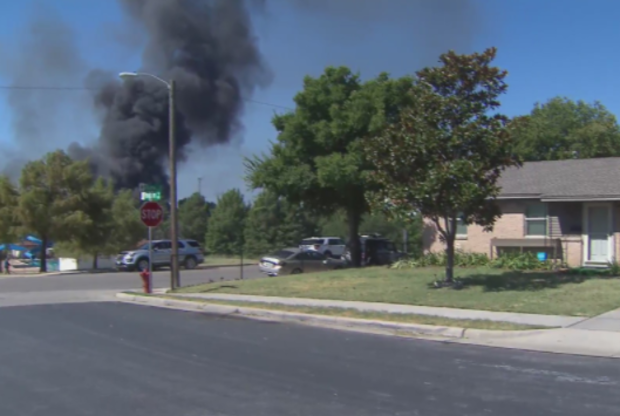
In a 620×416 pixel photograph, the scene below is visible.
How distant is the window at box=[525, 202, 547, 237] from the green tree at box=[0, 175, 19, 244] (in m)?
27.3

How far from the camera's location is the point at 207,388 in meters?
7.73

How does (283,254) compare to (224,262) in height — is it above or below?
above

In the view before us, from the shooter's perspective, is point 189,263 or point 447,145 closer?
point 447,145

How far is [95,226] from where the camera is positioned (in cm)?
3938

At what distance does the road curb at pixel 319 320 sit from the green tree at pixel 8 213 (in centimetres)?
Result: 2261

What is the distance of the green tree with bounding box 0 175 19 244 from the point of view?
3762cm

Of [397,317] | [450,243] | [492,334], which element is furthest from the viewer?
[450,243]

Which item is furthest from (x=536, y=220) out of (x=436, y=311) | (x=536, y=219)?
(x=436, y=311)

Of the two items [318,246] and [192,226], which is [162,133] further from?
[318,246]

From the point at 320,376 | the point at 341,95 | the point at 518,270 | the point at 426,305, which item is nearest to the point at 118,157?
the point at 341,95

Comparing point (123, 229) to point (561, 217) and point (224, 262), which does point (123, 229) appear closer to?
point (224, 262)

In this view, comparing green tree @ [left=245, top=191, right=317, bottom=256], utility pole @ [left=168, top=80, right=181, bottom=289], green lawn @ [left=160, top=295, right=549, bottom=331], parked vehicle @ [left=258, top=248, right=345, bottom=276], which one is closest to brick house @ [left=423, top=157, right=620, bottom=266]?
parked vehicle @ [left=258, top=248, right=345, bottom=276]

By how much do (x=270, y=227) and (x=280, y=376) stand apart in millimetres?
46415

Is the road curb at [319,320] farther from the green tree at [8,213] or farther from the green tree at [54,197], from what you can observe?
the green tree at [8,213]
